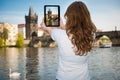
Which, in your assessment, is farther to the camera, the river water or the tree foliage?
the tree foliage

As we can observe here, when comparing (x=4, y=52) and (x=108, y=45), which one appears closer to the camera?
(x=4, y=52)

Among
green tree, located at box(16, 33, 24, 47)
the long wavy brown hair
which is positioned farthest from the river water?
green tree, located at box(16, 33, 24, 47)

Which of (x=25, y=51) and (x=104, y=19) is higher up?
(x=104, y=19)

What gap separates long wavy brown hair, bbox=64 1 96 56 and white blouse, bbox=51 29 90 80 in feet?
0.06

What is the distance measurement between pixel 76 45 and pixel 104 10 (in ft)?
53.4

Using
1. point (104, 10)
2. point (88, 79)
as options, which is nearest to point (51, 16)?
point (88, 79)

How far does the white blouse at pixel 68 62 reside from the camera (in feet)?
4.21

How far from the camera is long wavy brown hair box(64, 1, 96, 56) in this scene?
4.17 feet

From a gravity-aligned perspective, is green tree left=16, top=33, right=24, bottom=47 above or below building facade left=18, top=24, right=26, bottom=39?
below

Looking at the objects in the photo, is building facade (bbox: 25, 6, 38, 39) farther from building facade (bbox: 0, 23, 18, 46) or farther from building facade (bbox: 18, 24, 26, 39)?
building facade (bbox: 0, 23, 18, 46)

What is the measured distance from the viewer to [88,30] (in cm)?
130

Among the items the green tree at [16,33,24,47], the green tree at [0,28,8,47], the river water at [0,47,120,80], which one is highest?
the green tree at [0,28,8,47]

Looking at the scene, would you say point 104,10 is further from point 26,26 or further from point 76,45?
point 76,45

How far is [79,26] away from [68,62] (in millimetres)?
136
